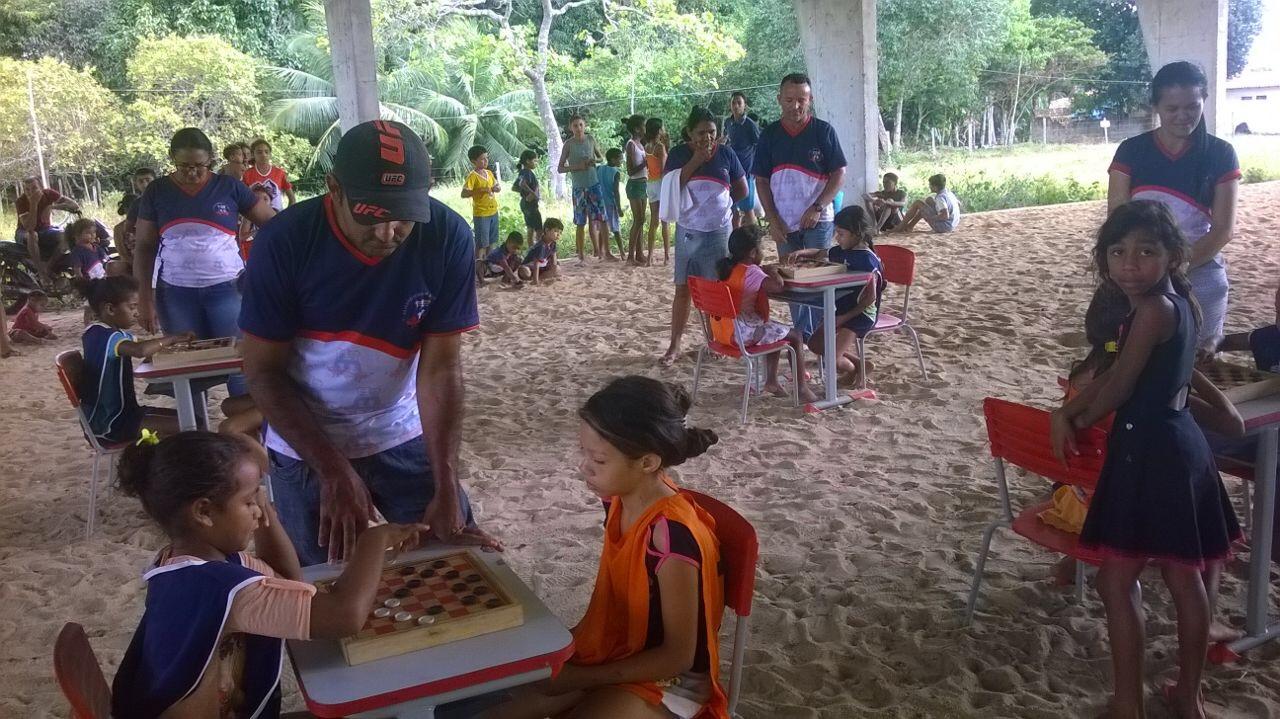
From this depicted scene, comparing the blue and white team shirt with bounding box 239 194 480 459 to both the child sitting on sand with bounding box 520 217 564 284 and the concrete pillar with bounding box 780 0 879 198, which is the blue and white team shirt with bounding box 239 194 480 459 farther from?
the concrete pillar with bounding box 780 0 879 198

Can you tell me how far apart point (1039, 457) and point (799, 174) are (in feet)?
12.6

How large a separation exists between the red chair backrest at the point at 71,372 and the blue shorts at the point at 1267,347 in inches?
194

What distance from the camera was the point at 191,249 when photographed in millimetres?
5336

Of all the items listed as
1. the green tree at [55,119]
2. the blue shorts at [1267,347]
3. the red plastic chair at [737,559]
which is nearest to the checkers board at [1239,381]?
the blue shorts at [1267,347]

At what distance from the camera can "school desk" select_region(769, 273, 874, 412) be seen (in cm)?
588

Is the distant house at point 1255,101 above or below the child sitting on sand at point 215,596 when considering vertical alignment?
above

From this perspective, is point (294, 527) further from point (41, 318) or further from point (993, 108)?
point (993, 108)

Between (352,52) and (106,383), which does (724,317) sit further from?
(352,52)

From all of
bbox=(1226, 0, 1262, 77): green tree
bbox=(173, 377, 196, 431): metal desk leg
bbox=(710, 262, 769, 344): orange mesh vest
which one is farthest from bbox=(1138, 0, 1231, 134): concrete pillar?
bbox=(1226, 0, 1262, 77): green tree

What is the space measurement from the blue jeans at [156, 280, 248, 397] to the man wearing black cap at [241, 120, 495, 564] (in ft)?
10.2

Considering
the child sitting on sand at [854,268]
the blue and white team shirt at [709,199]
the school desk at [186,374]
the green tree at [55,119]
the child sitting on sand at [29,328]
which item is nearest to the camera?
the school desk at [186,374]

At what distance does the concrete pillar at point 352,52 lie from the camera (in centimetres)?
1125

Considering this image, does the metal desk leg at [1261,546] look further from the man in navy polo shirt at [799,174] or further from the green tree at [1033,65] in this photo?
the green tree at [1033,65]

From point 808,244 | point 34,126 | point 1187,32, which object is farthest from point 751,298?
point 34,126
